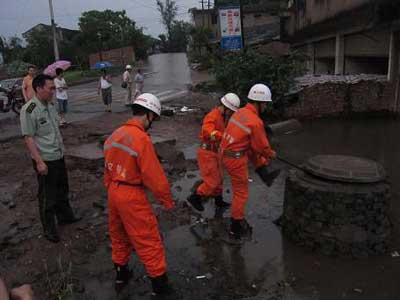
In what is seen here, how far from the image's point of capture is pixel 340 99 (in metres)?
11.5

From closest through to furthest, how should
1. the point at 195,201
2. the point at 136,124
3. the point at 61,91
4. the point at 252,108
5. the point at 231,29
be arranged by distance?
the point at 136,124, the point at 252,108, the point at 195,201, the point at 61,91, the point at 231,29

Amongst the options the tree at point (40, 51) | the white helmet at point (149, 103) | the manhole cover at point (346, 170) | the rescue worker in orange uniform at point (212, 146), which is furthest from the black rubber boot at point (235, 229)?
the tree at point (40, 51)

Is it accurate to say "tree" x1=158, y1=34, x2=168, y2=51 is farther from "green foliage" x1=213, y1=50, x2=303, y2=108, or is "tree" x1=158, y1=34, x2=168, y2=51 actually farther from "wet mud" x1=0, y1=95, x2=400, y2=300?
"wet mud" x1=0, y1=95, x2=400, y2=300

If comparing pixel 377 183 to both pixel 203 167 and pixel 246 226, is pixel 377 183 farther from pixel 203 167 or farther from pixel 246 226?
pixel 203 167

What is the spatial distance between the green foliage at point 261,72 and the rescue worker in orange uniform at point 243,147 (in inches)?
262

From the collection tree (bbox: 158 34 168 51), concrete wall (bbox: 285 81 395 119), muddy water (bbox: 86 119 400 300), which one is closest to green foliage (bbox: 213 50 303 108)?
concrete wall (bbox: 285 81 395 119)

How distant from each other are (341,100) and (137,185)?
9.60 m

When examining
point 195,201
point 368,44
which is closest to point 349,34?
point 368,44

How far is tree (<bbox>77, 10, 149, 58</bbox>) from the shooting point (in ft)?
151

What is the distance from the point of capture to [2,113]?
1448 cm

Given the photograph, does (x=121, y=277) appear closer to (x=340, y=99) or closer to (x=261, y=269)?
(x=261, y=269)

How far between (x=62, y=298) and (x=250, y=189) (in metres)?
3.57

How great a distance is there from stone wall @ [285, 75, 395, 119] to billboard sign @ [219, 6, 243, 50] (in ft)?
11.3

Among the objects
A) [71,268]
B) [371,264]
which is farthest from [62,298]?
[371,264]
